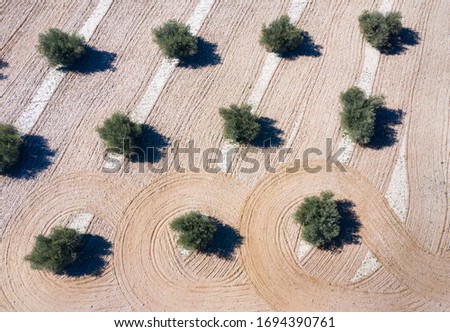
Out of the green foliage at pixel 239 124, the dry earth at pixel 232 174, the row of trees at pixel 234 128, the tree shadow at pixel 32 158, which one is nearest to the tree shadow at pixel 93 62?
the dry earth at pixel 232 174

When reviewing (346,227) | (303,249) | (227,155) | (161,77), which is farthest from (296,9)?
(303,249)

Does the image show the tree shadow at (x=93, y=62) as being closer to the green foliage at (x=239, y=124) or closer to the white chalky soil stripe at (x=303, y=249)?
the green foliage at (x=239, y=124)

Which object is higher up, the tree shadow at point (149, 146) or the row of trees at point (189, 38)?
the row of trees at point (189, 38)

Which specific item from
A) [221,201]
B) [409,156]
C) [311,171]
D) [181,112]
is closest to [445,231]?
[409,156]

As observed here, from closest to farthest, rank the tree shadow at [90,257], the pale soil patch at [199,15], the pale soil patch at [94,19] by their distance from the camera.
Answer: the tree shadow at [90,257] < the pale soil patch at [94,19] < the pale soil patch at [199,15]

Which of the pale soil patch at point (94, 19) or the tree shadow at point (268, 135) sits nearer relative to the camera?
the tree shadow at point (268, 135)

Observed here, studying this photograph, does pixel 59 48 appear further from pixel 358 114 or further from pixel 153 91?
pixel 358 114
